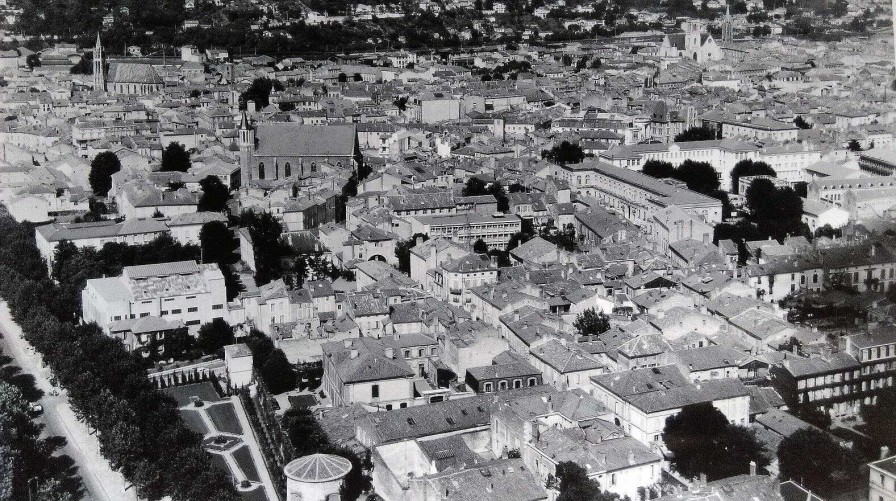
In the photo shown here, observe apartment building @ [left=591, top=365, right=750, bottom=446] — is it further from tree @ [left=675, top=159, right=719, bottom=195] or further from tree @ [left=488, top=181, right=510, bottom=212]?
tree @ [left=675, top=159, right=719, bottom=195]

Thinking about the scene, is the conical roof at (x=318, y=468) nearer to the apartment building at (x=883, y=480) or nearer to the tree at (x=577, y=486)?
the tree at (x=577, y=486)

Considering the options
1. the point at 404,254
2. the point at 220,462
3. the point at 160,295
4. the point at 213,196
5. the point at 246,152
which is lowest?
the point at 220,462

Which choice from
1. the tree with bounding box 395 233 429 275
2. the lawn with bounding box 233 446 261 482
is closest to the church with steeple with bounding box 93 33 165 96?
the tree with bounding box 395 233 429 275

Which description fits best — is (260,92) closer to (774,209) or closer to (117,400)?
(774,209)

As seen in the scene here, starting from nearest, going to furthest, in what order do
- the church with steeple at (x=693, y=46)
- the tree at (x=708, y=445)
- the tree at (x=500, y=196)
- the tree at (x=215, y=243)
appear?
the tree at (x=708, y=445) → the tree at (x=215, y=243) → the tree at (x=500, y=196) → the church with steeple at (x=693, y=46)

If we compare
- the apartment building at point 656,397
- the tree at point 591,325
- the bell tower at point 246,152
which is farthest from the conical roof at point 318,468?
the bell tower at point 246,152

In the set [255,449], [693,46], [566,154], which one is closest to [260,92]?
[566,154]
